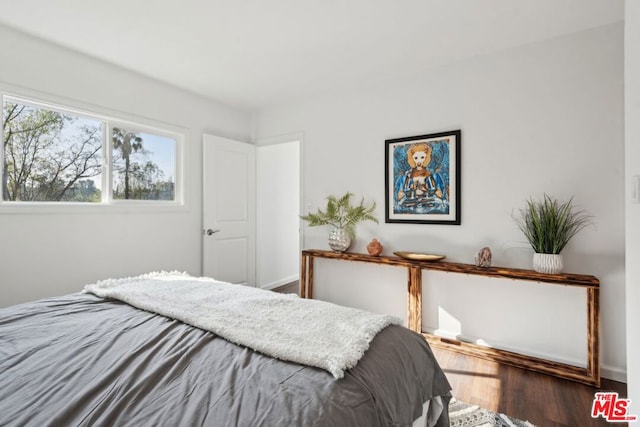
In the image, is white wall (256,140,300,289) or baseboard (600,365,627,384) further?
white wall (256,140,300,289)

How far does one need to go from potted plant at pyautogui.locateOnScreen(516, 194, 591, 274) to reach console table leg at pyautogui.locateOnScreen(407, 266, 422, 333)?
0.88 meters

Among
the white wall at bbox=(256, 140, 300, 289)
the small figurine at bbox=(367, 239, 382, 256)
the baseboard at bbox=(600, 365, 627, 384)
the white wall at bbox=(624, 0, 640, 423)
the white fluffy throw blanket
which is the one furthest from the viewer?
the white wall at bbox=(256, 140, 300, 289)

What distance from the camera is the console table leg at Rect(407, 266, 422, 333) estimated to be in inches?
112

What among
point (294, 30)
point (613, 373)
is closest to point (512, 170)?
point (613, 373)

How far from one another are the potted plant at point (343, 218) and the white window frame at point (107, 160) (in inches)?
60.3

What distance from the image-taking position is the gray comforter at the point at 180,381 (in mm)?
850

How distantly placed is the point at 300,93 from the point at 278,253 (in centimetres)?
236

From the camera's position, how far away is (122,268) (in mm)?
3074

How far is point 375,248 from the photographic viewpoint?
3211mm

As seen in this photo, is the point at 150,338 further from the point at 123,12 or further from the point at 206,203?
the point at 206,203

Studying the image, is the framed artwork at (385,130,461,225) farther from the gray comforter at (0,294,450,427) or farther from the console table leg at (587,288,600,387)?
the gray comforter at (0,294,450,427)

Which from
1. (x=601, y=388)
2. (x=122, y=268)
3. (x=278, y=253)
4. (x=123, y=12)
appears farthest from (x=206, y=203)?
(x=601, y=388)

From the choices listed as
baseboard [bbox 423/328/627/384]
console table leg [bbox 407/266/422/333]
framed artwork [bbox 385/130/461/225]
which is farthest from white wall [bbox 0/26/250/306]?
baseboard [bbox 423/328/627/384]

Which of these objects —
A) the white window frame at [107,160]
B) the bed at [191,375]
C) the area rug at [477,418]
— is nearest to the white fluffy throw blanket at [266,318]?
the bed at [191,375]
